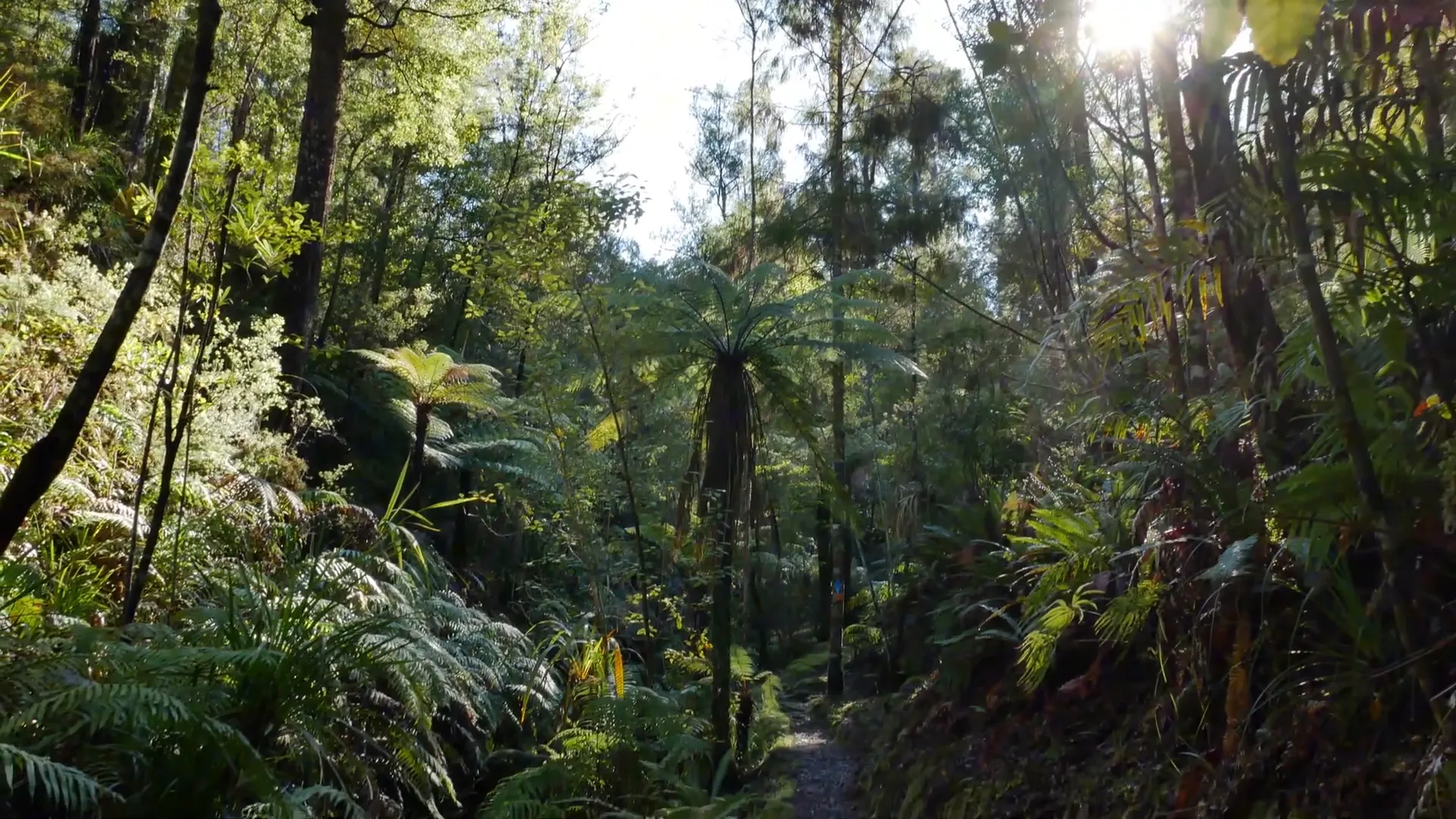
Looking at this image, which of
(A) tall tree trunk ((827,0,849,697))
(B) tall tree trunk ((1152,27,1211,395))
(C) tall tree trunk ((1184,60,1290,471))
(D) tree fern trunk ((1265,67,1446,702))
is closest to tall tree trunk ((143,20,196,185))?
(A) tall tree trunk ((827,0,849,697))

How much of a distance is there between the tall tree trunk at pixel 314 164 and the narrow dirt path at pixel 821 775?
222 inches

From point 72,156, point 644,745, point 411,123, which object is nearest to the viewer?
point 644,745

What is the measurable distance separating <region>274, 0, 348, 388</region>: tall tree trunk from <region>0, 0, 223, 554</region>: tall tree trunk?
453 cm

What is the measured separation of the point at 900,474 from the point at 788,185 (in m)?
5.14

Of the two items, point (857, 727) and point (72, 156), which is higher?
point (72, 156)

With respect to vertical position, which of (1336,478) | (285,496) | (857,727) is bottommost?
(857,727)

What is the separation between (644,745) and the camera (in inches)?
245

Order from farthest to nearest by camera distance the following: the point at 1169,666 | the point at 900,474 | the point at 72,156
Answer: the point at 900,474, the point at 72,156, the point at 1169,666

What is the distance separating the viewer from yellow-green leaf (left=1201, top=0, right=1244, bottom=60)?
1.02 meters

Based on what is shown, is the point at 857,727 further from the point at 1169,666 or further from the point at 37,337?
the point at 37,337

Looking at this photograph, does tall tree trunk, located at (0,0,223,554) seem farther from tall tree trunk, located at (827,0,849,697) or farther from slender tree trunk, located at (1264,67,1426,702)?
tall tree trunk, located at (827,0,849,697)

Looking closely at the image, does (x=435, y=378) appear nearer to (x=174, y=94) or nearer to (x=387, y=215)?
(x=174, y=94)

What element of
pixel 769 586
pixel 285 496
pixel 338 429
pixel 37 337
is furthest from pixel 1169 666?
pixel 769 586

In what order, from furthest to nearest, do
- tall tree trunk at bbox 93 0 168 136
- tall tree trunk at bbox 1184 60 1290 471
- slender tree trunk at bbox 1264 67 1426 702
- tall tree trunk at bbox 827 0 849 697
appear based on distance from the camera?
tall tree trunk at bbox 93 0 168 136 → tall tree trunk at bbox 827 0 849 697 → tall tree trunk at bbox 1184 60 1290 471 → slender tree trunk at bbox 1264 67 1426 702
